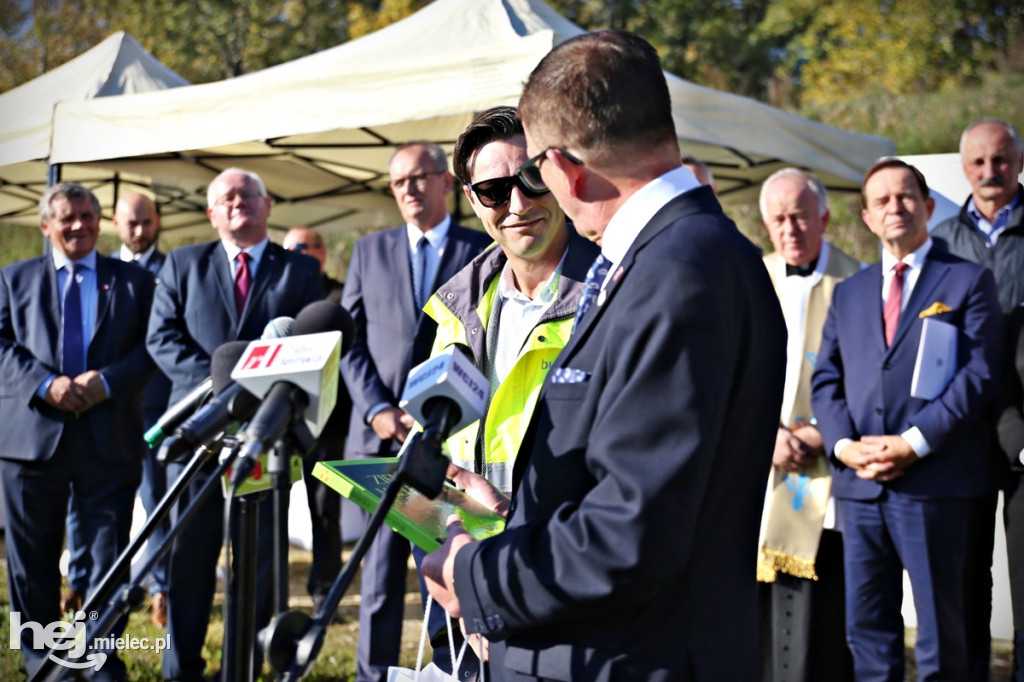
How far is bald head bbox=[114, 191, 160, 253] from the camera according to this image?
7445mm

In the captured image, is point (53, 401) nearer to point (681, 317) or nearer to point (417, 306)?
point (417, 306)

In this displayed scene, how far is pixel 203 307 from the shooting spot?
5.07 m

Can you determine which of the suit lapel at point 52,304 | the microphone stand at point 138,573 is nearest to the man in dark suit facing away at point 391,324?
the suit lapel at point 52,304

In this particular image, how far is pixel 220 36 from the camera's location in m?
27.8

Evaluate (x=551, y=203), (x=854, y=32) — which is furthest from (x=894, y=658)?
(x=854, y=32)

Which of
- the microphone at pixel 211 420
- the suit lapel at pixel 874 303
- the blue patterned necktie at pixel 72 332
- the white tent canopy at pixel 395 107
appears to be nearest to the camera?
the microphone at pixel 211 420

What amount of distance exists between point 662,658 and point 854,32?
26.2m

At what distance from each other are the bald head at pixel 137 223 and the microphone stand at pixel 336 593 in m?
6.44

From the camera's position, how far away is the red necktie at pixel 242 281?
513cm

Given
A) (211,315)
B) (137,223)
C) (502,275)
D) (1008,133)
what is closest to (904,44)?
(1008,133)

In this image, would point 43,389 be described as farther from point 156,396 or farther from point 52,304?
point 156,396

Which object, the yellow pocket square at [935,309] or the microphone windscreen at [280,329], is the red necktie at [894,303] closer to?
the yellow pocket square at [935,309]

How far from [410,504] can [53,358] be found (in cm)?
365

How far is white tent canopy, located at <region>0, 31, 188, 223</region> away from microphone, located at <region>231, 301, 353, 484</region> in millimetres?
6301
